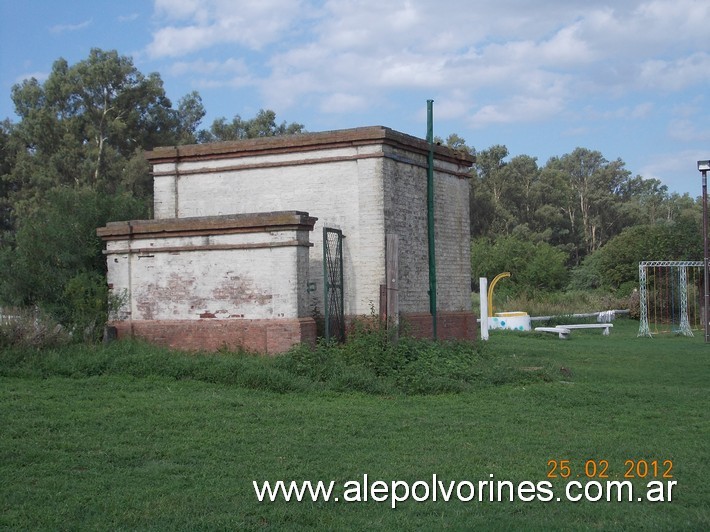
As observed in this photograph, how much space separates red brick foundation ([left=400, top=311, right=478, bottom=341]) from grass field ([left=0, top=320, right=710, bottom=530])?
1.97 meters

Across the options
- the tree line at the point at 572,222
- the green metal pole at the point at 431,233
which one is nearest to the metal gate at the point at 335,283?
the green metal pole at the point at 431,233

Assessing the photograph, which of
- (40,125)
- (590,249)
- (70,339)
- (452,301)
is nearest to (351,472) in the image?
(70,339)

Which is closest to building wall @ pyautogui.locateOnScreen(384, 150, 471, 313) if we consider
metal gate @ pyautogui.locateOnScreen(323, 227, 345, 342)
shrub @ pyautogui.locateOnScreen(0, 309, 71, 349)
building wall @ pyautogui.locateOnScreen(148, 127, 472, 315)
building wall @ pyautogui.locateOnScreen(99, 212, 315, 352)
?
building wall @ pyautogui.locateOnScreen(148, 127, 472, 315)

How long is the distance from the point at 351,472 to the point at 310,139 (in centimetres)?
1017

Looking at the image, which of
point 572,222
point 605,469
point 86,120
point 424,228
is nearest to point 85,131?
point 86,120

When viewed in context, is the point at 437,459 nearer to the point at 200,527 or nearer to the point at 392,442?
the point at 392,442

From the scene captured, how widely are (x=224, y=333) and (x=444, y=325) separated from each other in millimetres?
5624

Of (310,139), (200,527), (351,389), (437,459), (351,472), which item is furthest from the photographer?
(310,139)

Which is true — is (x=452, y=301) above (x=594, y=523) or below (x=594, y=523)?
above

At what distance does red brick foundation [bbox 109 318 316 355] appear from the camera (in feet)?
47.3

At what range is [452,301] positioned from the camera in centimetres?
1897

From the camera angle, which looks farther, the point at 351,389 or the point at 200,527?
the point at 351,389

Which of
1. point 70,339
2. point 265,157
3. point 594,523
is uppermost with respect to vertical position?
point 265,157

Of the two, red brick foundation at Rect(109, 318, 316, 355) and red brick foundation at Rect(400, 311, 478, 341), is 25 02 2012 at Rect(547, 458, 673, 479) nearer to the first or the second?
red brick foundation at Rect(109, 318, 316, 355)
